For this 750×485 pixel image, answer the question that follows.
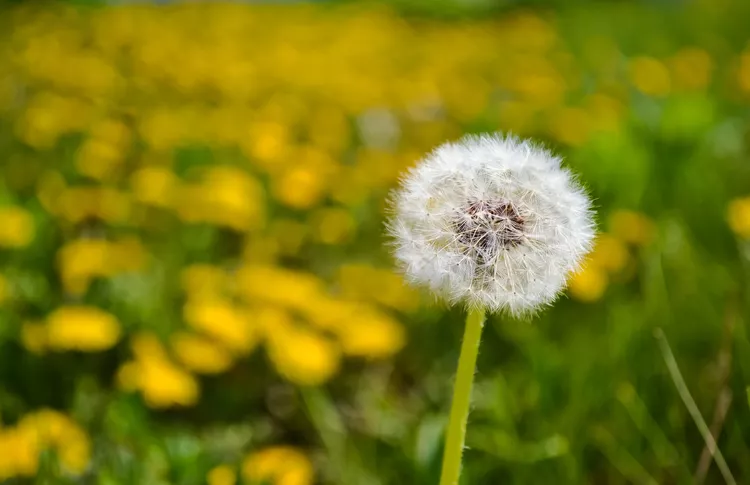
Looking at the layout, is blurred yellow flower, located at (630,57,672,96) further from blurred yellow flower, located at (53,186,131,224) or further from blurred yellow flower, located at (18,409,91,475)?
blurred yellow flower, located at (18,409,91,475)

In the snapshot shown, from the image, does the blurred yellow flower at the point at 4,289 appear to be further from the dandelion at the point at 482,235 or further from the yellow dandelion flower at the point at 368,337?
the dandelion at the point at 482,235

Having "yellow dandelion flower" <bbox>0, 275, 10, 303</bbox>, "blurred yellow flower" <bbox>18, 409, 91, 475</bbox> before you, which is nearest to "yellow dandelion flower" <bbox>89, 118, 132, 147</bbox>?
"yellow dandelion flower" <bbox>0, 275, 10, 303</bbox>

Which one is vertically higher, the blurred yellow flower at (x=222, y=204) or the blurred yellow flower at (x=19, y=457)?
the blurred yellow flower at (x=222, y=204)

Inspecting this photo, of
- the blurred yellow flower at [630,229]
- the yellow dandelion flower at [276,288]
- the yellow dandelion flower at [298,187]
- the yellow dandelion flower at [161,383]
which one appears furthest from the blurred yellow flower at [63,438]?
the blurred yellow flower at [630,229]

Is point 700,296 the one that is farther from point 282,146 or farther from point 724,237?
point 282,146

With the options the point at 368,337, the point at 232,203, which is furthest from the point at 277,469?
the point at 232,203

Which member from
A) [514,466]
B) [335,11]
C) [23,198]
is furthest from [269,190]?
[335,11]

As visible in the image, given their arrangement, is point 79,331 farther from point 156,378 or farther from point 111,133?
point 111,133
